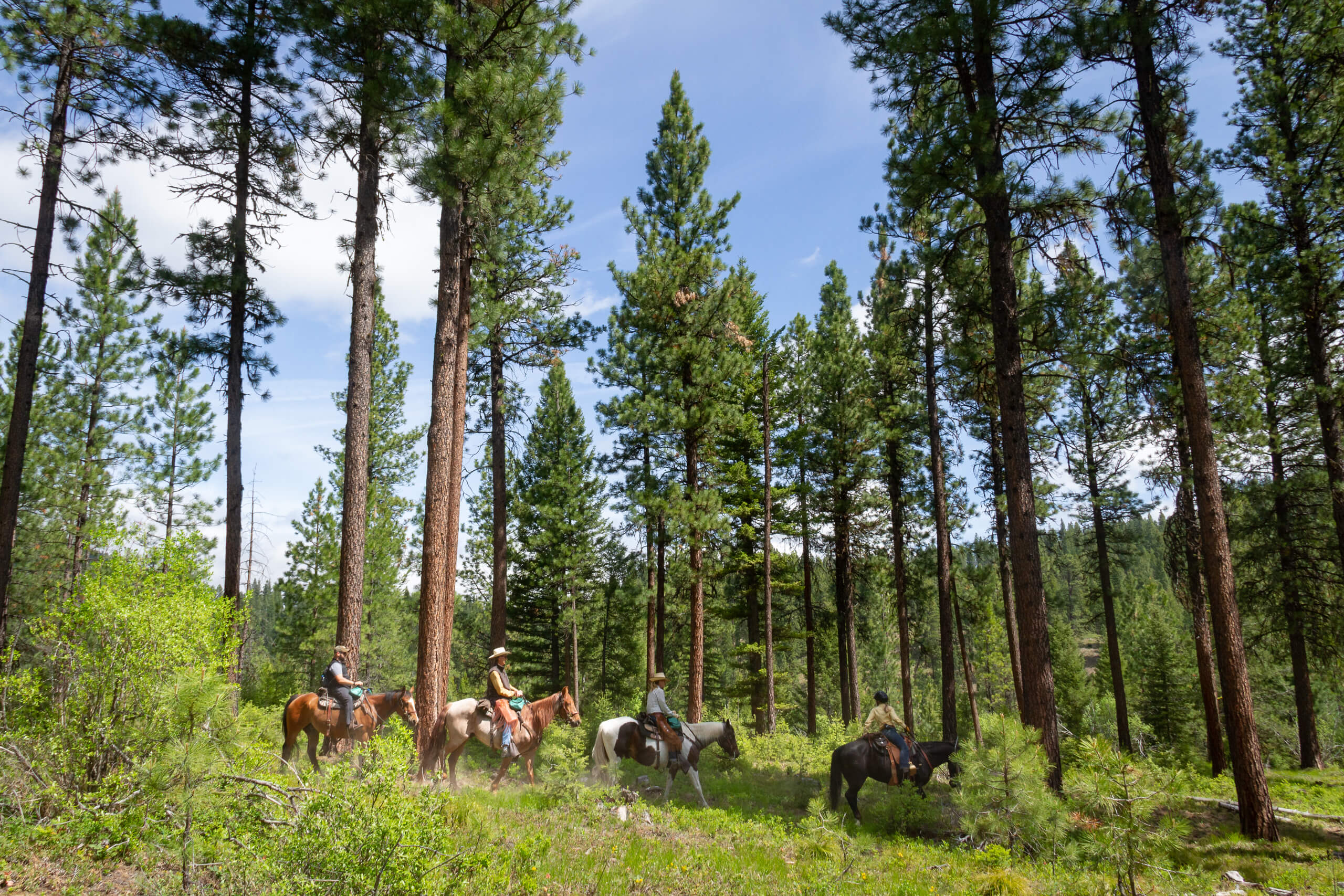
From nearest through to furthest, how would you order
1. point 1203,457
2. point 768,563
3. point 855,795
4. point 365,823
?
point 365,823
point 1203,457
point 855,795
point 768,563

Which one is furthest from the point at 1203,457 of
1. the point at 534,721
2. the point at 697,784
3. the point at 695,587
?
the point at 534,721

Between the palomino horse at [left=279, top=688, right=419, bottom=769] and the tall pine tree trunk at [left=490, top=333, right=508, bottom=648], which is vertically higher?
the tall pine tree trunk at [left=490, top=333, right=508, bottom=648]

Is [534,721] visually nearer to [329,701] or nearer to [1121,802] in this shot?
[329,701]

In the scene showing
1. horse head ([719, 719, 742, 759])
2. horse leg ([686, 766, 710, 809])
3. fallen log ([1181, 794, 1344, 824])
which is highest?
horse head ([719, 719, 742, 759])

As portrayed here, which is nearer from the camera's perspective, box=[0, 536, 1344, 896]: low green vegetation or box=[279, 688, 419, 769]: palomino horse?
box=[0, 536, 1344, 896]: low green vegetation

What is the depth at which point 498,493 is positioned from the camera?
17.9 metres

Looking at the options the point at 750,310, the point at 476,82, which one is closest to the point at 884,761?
the point at 476,82

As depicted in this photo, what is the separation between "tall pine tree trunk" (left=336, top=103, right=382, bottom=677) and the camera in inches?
402

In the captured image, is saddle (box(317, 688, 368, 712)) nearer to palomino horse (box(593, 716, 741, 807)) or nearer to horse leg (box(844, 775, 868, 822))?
palomino horse (box(593, 716, 741, 807))

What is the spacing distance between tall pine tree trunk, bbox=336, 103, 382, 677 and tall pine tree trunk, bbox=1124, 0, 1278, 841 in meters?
12.7

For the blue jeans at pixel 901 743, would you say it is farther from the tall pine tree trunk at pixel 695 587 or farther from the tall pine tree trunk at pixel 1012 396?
the tall pine tree trunk at pixel 695 587

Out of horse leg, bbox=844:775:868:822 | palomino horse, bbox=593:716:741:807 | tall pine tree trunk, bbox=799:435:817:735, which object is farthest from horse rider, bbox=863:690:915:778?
tall pine tree trunk, bbox=799:435:817:735

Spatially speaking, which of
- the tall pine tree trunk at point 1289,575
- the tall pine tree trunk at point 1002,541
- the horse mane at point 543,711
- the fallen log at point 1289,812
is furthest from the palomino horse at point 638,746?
the tall pine tree trunk at point 1289,575

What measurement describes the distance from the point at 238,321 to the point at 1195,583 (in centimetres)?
2377
